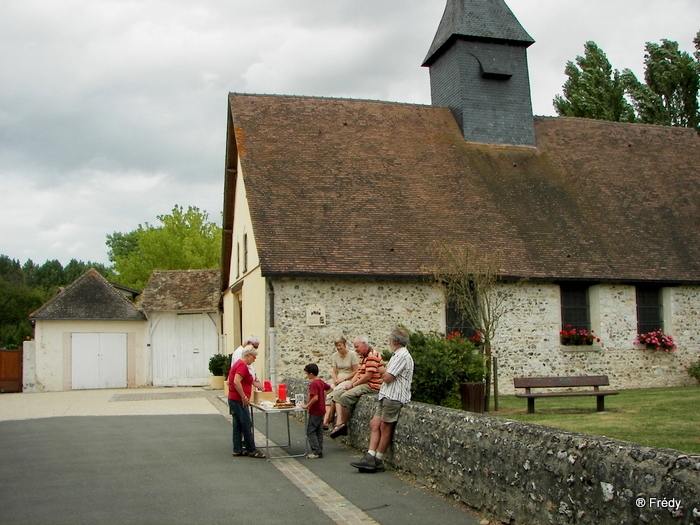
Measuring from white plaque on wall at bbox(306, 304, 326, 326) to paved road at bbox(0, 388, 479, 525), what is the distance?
484cm

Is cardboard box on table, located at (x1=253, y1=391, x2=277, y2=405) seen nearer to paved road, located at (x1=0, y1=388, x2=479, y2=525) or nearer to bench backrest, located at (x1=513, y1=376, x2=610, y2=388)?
paved road, located at (x1=0, y1=388, x2=479, y2=525)

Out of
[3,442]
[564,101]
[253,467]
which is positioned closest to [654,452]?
[253,467]

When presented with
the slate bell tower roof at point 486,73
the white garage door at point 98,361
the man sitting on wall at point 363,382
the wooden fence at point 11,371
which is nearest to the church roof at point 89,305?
the white garage door at point 98,361

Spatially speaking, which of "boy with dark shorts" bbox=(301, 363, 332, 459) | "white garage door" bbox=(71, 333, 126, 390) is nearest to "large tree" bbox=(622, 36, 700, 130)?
"white garage door" bbox=(71, 333, 126, 390)

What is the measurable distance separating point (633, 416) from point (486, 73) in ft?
46.0

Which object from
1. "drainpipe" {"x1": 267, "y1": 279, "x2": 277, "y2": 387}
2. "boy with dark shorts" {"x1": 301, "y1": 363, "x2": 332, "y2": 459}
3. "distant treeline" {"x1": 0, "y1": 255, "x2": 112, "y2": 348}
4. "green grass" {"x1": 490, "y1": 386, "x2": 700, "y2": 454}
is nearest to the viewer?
"green grass" {"x1": 490, "y1": 386, "x2": 700, "y2": 454}

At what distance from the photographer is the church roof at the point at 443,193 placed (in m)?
19.0

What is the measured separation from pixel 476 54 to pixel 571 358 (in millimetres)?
10261

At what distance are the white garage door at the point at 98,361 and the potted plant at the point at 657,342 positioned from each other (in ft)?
57.6

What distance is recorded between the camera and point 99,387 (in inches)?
1046

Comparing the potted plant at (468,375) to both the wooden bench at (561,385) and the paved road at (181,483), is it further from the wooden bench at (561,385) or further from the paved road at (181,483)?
the paved road at (181,483)

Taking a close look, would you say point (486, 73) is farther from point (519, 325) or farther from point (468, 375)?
point (468, 375)

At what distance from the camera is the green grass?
988 cm

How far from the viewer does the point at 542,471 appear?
599cm
